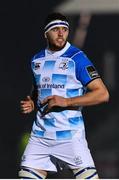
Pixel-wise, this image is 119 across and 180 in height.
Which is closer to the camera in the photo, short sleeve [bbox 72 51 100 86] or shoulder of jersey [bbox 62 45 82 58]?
short sleeve [bbox 72 51 100 86]

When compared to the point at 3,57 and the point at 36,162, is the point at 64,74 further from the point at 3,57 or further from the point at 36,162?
the point at 3,57

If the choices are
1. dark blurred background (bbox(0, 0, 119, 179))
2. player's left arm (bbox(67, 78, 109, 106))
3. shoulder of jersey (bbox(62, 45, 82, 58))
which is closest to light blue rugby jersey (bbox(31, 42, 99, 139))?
shoulder of jersey (bbox(62, 45, 82, 58))

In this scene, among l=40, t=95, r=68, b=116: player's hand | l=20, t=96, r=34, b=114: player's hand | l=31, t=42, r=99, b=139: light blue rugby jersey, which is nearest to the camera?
l=40, t=95, r=68, b=116: player's hand

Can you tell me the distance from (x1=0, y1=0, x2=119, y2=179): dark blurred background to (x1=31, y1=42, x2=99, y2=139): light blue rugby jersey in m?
2.87

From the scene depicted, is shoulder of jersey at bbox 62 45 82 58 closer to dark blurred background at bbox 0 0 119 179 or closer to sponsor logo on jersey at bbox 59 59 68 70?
sponsor logo on jersey at bbox 59 59 68 70

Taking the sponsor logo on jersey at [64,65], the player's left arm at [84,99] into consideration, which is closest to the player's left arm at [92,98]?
the player's left arm at [84,99]

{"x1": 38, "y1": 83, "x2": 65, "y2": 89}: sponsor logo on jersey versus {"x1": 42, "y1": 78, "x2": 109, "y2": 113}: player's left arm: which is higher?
{"x1": 38, "y1": 83, "x2": 65, "y2": 89}: sponsor logo on jersey

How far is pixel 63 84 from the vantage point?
18.5 ft

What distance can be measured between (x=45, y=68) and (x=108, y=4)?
2982 millimetres

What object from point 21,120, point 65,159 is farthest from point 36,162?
point 21,120

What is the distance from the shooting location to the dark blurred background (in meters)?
8.61

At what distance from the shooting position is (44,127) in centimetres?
573

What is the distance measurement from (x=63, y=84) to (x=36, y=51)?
3052mm

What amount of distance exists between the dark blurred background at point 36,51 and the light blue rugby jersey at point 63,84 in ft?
9.43
